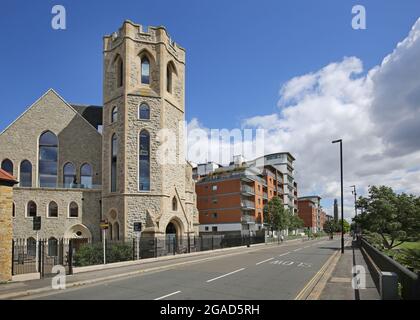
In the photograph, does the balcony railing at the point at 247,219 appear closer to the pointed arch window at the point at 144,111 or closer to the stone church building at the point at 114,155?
the stone church building at the point at 114,155

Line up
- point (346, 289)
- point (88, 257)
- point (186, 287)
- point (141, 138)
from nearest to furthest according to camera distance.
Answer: point (346, 289) → point (186, 287) → point (88, 257) → point (141, 138)

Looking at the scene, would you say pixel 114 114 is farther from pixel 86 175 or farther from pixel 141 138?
pixel 86 175

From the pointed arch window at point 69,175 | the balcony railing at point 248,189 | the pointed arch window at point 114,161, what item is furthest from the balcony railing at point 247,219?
the pointed arch window at point 69,175

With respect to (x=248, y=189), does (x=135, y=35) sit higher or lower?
higher

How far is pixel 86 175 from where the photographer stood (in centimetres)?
3931

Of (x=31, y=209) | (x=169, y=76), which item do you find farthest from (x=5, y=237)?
(x=169, y=76)

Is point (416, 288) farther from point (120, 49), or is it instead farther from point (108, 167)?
point (120, 49)

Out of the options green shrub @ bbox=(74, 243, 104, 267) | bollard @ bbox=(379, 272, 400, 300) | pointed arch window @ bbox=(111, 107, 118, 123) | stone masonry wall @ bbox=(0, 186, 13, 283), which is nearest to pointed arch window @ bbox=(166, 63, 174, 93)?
pointed arch window @ bbox=(111, 107, 118, 123)

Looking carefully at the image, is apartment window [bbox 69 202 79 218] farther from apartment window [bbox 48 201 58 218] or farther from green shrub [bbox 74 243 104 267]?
green shrub [bbox 74 243 104 267]

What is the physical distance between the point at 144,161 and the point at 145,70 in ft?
31.1

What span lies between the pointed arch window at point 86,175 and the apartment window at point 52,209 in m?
3.43

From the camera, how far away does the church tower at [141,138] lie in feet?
113

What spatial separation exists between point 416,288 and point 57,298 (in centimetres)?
1036
